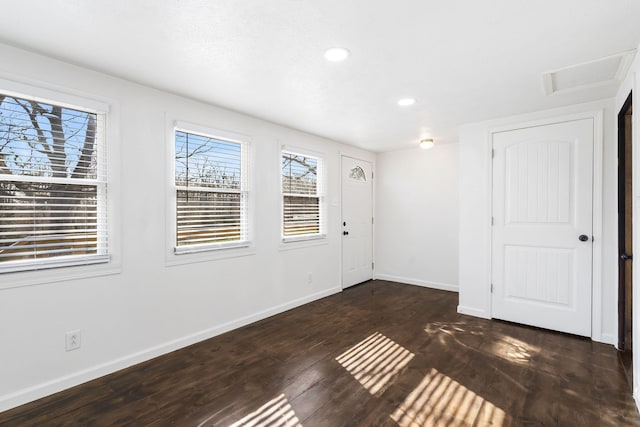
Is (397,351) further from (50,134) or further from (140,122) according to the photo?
(50,134)

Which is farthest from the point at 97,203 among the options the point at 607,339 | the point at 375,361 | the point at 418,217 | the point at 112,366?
the point at 607,339

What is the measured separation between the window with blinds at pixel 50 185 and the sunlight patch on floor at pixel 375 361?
2.18 m

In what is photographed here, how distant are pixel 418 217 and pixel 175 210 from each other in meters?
3.84

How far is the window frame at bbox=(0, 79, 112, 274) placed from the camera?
211 centimetres

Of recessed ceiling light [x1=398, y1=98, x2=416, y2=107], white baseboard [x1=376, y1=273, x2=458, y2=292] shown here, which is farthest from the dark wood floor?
recessed ceiling light [x1=398, y1=98, x2=416, y2=107]

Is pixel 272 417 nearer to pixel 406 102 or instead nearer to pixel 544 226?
pixel 406 102

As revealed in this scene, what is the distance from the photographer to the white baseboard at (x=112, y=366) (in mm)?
2100

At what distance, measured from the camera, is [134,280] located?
267 cm

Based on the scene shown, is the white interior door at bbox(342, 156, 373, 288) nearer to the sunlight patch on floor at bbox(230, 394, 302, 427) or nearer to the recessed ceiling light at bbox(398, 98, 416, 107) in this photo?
the recessed ceiling light at bbox(398, 98, 416, 107)

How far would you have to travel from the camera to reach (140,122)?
2721mm

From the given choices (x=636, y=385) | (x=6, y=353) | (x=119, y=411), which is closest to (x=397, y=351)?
(x=636, y=385)

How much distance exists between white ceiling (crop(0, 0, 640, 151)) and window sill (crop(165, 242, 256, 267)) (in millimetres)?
1475

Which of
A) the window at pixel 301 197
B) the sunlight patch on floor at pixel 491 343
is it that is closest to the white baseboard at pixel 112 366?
the window at pixel 301 197

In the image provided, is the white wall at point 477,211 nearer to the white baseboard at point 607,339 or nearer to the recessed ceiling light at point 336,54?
the white baseboard at point 607,339
